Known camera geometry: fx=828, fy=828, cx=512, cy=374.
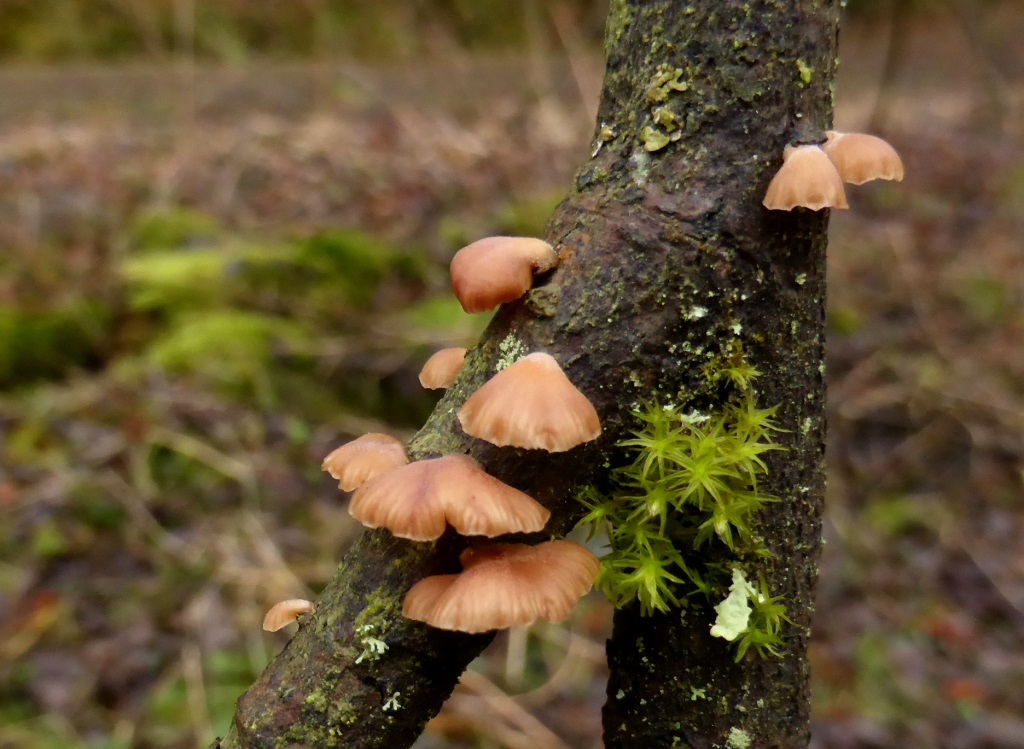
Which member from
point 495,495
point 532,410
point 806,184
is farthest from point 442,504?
point 806,184

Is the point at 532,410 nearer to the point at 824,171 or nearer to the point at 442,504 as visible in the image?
the point at 442,504

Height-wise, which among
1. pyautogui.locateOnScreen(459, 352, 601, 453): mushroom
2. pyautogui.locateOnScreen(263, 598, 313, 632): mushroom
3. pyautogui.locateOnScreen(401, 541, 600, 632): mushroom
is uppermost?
pyautogui.locateOnScreen(459, 352, 601, 453): mushroom

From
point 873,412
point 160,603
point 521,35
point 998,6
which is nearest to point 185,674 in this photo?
point 160,603

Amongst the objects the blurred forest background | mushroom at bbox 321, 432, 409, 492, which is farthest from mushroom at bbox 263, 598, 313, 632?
the blurred forest background

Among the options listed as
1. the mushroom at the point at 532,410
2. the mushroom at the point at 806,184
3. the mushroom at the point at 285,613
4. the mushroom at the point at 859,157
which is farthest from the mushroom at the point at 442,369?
the mushroom at the point at 859,157

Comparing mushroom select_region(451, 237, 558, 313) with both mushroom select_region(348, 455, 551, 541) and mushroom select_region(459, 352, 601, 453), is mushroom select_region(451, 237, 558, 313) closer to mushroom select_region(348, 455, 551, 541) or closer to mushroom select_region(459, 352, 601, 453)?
mushroom select_region(459, 352, 601, 453)

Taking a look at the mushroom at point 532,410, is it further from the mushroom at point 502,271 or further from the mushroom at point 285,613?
the mushroom at point 285,613

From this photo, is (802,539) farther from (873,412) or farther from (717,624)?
(873,412)
